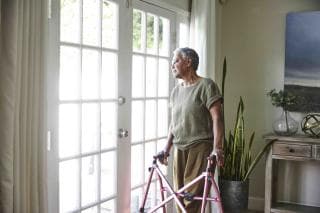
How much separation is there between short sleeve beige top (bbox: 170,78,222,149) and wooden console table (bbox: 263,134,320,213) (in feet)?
4.51

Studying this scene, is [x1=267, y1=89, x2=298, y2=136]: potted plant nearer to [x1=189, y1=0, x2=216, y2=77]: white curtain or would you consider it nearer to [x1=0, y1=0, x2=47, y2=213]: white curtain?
[x1=189, y1=0, x2=216, y2=77]: white curtain

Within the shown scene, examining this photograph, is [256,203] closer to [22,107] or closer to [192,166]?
[192,166]

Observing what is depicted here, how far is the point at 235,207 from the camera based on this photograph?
4.32m

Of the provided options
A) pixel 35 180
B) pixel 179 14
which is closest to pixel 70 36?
pixel 35 180

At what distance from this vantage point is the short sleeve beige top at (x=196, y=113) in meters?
2.93

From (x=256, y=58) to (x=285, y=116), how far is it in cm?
79

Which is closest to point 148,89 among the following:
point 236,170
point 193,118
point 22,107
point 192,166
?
point 193,118

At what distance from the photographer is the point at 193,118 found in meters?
2.97

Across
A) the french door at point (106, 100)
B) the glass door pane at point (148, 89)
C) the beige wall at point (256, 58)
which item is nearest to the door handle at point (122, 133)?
the french door at point (106, 100)

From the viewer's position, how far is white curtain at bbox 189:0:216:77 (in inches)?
162

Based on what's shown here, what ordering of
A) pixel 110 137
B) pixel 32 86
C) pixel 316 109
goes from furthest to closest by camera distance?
pixel 316 109
pixel 110 137
pixel 32 86

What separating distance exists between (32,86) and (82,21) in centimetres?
77

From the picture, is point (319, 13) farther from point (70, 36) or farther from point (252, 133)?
point (70, 36)

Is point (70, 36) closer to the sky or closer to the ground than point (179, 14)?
closer to the ground
